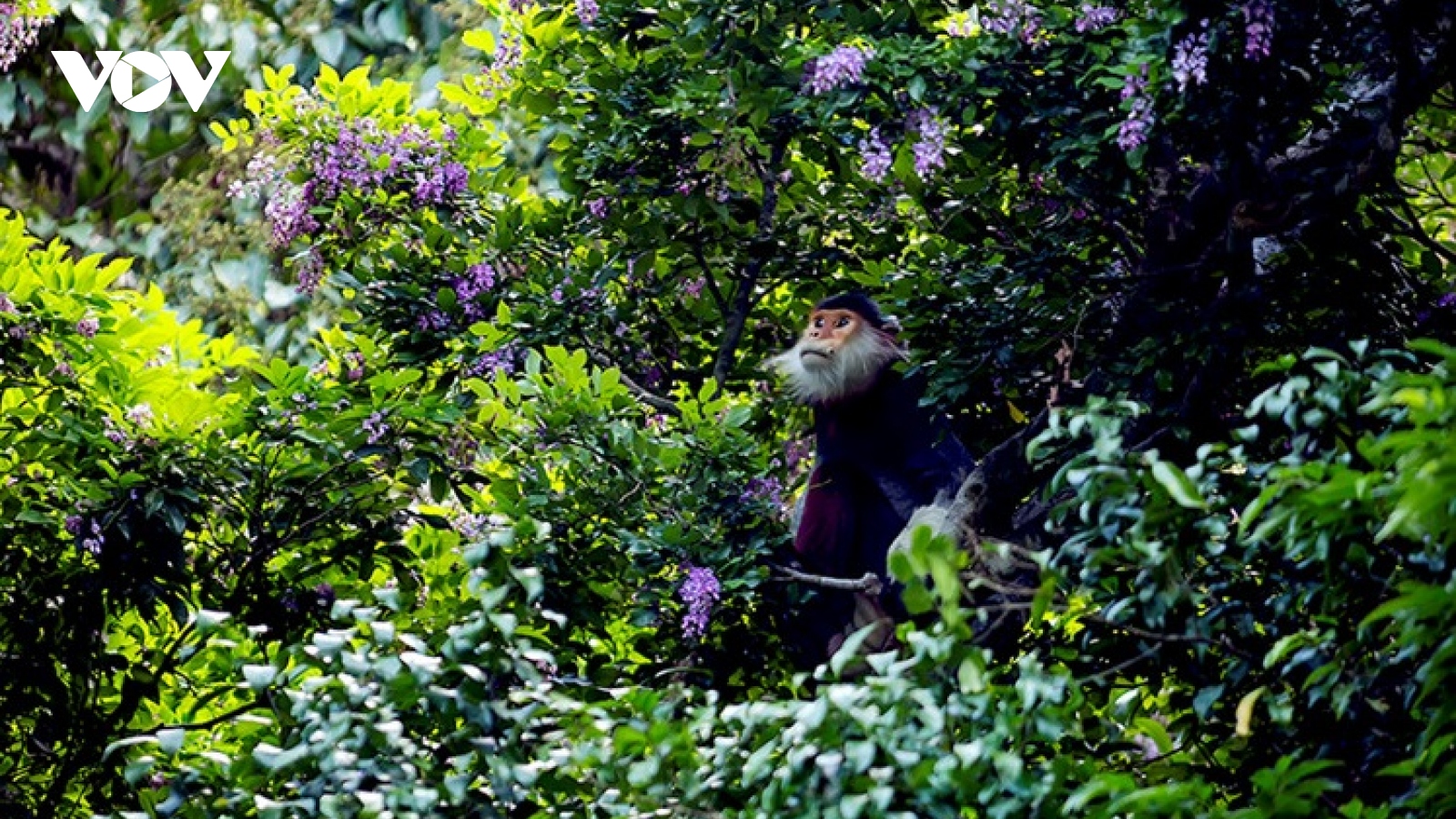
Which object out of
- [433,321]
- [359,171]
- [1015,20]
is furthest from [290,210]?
[1015,20]

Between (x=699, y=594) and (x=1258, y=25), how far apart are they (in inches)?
66.3

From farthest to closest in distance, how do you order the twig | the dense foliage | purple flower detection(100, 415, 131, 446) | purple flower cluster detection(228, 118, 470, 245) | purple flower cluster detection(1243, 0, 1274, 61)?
purple flower cluster detection(228, 118, 470, 245)
purple flower detection(100, 415, 131, 446)
the twig
purple flower cluster detection(1243, 0, 1274, 61)
the dense foliage

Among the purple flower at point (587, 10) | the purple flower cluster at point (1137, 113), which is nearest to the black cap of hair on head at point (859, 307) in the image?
the purple flower at point (587, 10)

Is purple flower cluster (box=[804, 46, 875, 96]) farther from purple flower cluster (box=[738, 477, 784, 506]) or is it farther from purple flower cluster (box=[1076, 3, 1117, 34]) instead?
purple flower cluster (box=[738, 477, 784, 506])

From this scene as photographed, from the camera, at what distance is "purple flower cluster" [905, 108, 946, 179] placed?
5613 mm

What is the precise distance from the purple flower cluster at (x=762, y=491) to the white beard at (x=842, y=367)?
1.21 feet

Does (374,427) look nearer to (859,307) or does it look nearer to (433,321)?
(433,321)

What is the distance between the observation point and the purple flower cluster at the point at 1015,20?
5.56m

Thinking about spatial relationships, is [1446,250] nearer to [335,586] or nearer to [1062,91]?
[1062,91]

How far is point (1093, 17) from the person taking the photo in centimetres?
536

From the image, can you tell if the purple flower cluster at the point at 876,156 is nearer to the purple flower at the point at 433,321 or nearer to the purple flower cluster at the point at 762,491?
the purple flower cluster at the point at 762,491

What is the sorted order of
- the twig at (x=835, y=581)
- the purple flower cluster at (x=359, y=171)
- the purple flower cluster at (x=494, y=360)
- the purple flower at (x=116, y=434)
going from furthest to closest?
the purple flower cluster at (x=359, y=171)
the purple flower cluster at (x=494, y=360)
the purple flower at (x=116, y=434)
the twig at (x=835, y=581)

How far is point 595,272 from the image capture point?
249 inches

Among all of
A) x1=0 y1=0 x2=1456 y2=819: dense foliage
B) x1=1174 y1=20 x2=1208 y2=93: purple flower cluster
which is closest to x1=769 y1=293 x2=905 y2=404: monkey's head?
x1=0 y1=0 x2=1456 y2=819: dense foliage
